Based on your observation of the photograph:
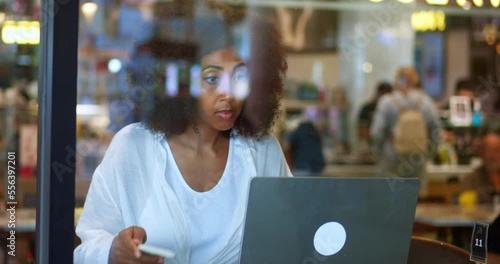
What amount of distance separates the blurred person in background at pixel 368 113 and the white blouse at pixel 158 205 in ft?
20.5

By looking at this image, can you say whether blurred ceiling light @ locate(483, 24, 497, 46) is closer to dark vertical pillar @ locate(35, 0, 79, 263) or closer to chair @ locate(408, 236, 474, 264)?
chair @ locate(408, 236, 474, 264)

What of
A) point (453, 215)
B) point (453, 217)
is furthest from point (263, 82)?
point (453, 215)

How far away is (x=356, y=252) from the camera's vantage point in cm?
203

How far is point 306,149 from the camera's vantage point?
395cm

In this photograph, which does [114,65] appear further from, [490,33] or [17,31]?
[490,33]

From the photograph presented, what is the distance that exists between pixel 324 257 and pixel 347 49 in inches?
311

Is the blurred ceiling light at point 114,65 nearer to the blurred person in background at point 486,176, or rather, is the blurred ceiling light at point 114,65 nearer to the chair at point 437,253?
the chair at point 437,253

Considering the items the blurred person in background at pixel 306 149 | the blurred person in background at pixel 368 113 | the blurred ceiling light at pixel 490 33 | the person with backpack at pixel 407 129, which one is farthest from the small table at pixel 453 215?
the blurred ceiling light at pixel 490 33

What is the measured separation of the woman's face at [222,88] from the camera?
230 cm

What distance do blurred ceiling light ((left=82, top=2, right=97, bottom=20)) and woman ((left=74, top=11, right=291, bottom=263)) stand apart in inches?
12.9

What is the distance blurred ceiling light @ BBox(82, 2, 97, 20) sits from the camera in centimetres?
223

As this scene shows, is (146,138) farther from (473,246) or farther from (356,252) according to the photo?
(473,246)

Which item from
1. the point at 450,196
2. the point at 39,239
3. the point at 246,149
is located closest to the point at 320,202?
the point at 246,149

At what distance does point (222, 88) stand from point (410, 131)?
5.43m
